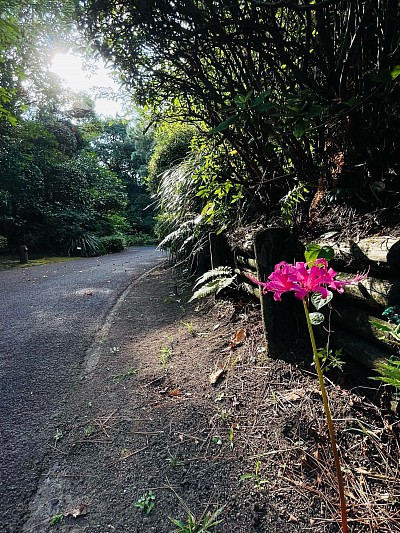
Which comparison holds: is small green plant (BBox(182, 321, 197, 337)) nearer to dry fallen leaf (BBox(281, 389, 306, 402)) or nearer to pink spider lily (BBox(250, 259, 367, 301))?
dry fallen leaf (BBox(281, 389, 306, 402))

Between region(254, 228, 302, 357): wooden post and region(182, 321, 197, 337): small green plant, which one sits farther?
region(182, 321, 197, 337): small green plant

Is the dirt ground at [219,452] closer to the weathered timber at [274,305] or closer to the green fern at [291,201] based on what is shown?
the weathered timber at [274,305]

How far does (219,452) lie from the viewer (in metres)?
1.44

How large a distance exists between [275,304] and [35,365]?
2003 mm

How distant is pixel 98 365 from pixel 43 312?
6.40ft

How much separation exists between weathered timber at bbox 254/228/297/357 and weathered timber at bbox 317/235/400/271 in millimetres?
420

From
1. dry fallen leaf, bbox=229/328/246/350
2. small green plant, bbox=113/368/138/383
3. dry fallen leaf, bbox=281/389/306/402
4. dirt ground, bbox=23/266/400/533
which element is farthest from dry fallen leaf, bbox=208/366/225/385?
small green plant, bbox=113/368/138/383

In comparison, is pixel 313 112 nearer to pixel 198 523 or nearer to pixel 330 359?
pixel 330 359

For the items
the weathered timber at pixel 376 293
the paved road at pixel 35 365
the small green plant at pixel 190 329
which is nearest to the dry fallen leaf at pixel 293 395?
the weathered timber at pixel 376 293

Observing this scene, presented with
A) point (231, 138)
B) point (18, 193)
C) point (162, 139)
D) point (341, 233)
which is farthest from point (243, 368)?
point (18, 193)

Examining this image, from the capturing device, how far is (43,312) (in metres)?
3.94

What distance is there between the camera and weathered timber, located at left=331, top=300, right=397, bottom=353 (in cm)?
127

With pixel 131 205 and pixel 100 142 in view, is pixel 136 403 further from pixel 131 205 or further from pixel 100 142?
pixel 100 142

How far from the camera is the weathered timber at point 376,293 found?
1.20 metres
